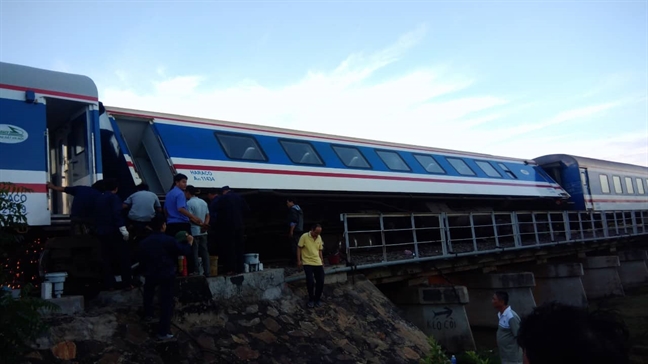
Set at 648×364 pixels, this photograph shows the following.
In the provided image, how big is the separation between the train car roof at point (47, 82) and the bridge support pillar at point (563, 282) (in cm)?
1373

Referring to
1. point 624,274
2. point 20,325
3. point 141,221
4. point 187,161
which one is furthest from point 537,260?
point 20,325

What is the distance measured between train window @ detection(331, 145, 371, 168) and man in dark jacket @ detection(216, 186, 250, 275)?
4747mm

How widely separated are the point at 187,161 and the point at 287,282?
8.88ft

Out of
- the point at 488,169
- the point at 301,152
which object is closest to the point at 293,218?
the point at 301,152

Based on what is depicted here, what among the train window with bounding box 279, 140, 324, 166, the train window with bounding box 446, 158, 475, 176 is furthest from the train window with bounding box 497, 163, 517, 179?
the train window with bounding box 279, 140, 324, 166

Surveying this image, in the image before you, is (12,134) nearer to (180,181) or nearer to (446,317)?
(180,181)

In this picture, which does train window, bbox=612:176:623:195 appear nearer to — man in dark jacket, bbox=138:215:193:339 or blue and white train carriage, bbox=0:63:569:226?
blue and white train carriage, bbox=0:63:569:226

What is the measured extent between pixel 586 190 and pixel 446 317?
40.4 feet

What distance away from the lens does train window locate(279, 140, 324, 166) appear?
10.3 metres

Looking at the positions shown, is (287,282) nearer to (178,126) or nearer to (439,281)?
(178,126)

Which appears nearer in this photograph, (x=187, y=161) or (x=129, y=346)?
(x=129, y=346)

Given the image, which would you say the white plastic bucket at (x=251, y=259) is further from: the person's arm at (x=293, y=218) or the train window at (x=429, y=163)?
the train window at (x=429, y=163)

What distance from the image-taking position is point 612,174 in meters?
21.4

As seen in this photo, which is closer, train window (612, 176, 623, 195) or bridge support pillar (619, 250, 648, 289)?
bridge support pillar (619, 250, 648, 289)
